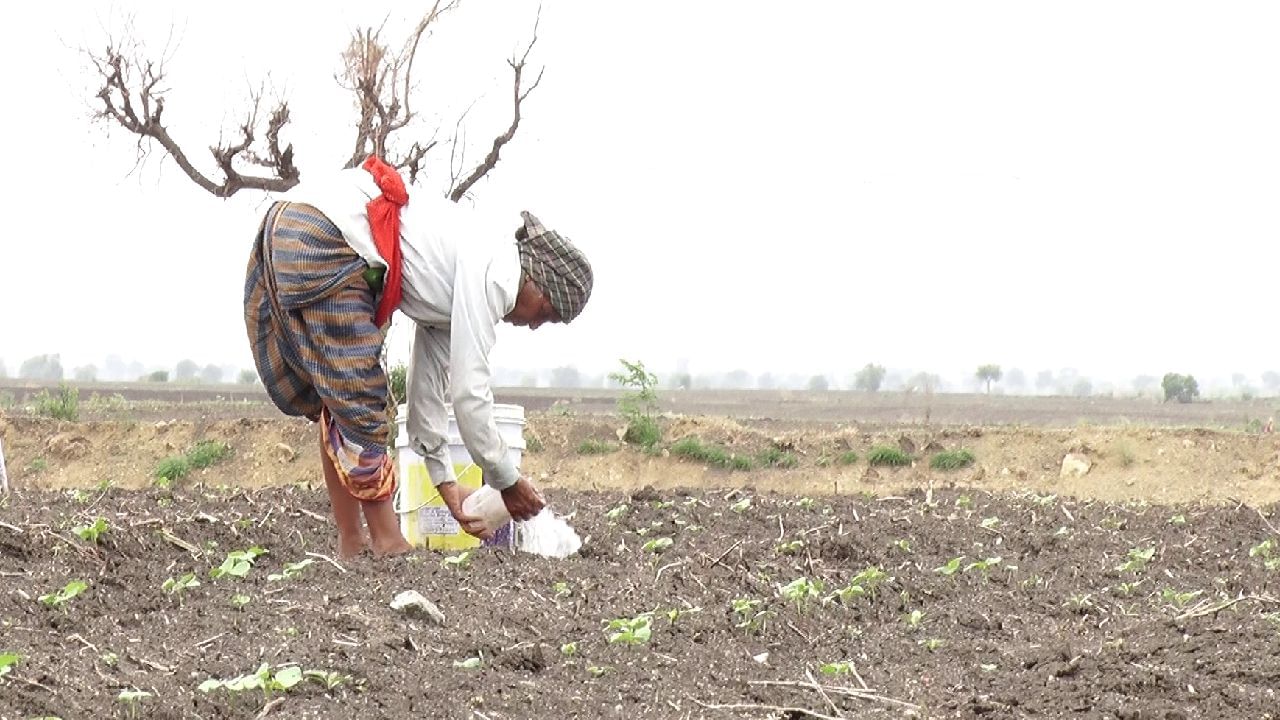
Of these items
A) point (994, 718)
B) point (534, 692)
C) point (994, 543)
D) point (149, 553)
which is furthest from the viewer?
point (994, 543)

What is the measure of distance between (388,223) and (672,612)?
4.59 ft

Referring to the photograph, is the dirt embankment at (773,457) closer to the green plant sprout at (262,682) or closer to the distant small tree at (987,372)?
the green plant sprout at (262,682)

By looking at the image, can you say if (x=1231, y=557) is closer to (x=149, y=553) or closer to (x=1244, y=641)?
(x=1244, y=641)

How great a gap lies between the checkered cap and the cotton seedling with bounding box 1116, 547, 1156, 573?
196 centimetres

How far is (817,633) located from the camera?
378 centimetres

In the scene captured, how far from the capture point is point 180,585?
4145 millimetres

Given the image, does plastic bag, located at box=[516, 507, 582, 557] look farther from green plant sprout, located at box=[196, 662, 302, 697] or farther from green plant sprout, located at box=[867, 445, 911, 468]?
green plant sprout, located at box=[867, 445, 911, 468]

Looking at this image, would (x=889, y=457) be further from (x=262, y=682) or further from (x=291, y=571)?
(x=262, y=682)

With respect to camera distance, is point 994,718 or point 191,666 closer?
point 994,718

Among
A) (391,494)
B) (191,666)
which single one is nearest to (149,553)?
(391,494)

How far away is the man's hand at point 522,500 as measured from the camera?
172 inches

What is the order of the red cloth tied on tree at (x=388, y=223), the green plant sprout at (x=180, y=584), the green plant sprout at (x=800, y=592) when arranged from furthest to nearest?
1. the red cloth tied on tree at (x=388, y=223)
2. the green plant sprout at (x=180, y=584)
3. the green plant sprout at (x=800, y=592)

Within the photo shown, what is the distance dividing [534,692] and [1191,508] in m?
4.57

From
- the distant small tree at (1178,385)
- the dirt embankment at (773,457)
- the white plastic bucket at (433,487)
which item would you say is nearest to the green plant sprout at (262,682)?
the white plastic bucket at (433,487)
